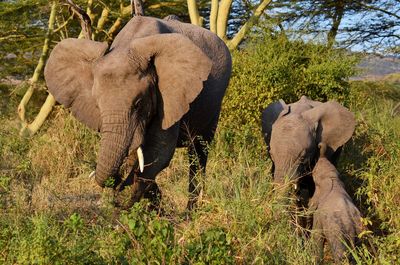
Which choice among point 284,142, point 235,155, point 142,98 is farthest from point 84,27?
point 142,98

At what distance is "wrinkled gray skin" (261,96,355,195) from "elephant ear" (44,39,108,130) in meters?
1.88

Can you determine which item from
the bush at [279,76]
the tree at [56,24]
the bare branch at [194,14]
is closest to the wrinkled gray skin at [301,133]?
the bush at [279,76]

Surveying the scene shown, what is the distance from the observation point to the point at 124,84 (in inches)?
200

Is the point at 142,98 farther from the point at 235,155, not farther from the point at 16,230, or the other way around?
the point at 235,155

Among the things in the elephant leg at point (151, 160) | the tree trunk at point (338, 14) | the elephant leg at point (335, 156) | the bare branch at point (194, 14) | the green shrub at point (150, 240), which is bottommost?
the tree trunk at point (338, 14)

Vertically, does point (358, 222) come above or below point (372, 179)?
above

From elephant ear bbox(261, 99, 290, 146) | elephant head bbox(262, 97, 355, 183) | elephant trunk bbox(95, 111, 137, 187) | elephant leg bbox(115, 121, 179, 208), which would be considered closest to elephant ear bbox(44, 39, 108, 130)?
elephant leg bbox(115, 121, 179, 208)

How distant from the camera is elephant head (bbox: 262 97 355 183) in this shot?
264 inches

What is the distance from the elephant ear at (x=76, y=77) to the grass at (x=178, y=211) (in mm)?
640

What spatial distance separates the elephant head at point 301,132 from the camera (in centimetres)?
671

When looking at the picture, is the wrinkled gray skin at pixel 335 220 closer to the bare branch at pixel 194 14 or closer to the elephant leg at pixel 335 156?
the elephant leg at pixel 335 156

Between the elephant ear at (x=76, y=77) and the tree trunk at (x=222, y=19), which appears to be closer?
the elephant ear at (x=76, y=77)

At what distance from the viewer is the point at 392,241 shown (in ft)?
14.9

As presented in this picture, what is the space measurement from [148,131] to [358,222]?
5.79ft
